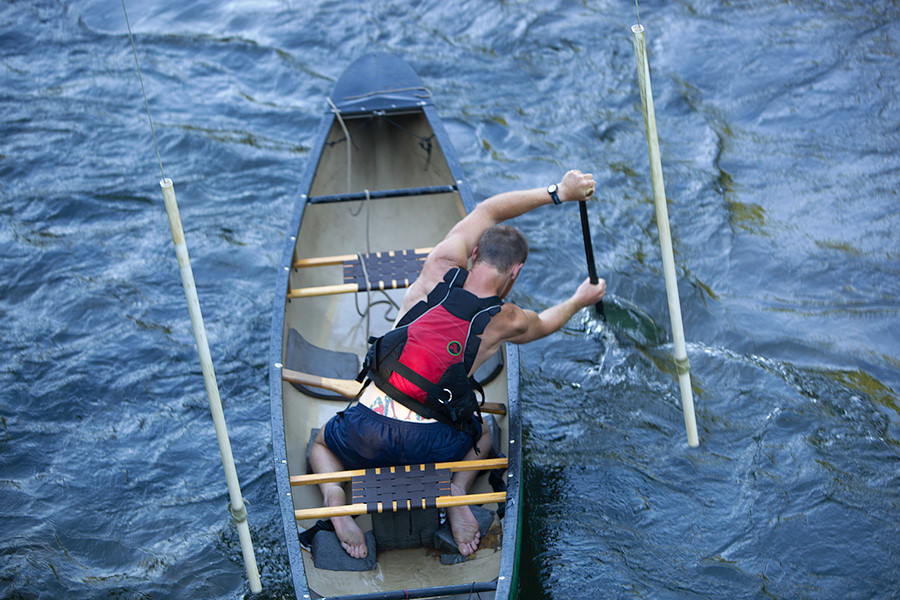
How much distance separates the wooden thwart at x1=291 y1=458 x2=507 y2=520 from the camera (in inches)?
174

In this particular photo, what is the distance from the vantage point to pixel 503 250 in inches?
177

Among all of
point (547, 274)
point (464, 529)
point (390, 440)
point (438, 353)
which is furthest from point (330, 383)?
point (547, 274)

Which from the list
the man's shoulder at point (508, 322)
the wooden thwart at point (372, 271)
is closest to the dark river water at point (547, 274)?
the wooden thwart at point (372, 271)

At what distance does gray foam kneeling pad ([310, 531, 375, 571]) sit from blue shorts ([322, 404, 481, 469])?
0.43 metres

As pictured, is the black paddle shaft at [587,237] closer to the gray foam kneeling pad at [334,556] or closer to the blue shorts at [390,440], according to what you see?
the blue shorts at [390,440]

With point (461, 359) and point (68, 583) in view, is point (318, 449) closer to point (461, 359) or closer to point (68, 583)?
point (461, 359)

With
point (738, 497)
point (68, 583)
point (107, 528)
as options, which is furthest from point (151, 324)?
point (738, 497)

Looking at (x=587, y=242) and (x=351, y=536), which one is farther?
(x=587, y=242)

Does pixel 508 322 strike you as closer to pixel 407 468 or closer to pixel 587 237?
pixel 407 468

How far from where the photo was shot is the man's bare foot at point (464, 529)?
460cm

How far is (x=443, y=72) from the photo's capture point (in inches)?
440

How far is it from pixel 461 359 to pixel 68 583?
308cm

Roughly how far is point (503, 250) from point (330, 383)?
1.60m

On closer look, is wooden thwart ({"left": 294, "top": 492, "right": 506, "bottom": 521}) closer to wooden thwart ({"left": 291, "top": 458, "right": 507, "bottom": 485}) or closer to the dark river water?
wooden thwart ({"left": 291, "top": 458, "right": 507, "bottom": 485})
